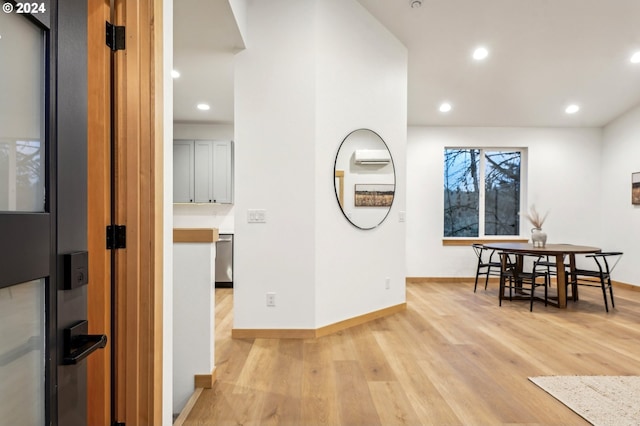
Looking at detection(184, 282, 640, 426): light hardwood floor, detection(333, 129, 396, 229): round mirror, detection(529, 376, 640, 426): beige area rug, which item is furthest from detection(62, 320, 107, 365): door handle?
detection(333, 129, 396, 229): round mirror

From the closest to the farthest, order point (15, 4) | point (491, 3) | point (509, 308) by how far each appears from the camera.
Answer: point (15, 4) < point (491, 3) < point (509, 308)

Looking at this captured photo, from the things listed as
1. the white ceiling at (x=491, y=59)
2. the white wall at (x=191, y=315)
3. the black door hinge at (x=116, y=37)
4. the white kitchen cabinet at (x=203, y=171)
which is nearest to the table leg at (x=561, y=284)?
the white ceiling at (x=491, y=59)

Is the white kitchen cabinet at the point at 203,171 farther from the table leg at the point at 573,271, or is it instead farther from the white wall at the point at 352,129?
the table leg at the point at 573,271

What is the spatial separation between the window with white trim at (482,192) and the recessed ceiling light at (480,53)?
191cm

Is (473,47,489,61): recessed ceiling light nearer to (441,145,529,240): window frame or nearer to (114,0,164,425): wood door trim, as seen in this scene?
(441,145,529,240): window frame

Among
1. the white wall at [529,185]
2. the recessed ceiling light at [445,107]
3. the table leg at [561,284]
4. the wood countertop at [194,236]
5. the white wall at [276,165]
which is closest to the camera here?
the wood countertop at [194,236]

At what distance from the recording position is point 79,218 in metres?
0.80

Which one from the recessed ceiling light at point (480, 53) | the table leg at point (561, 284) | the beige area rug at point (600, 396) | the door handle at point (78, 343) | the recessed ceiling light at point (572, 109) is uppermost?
the recessed ceiling light at point (480, 53)

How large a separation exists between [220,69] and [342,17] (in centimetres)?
142

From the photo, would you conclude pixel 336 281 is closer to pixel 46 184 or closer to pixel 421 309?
pixel 421 309

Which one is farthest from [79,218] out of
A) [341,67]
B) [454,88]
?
[454,88]

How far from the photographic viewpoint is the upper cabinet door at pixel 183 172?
554 centimetres

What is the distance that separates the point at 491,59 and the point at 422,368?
377 cm

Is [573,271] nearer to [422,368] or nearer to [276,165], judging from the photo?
[422,368]
